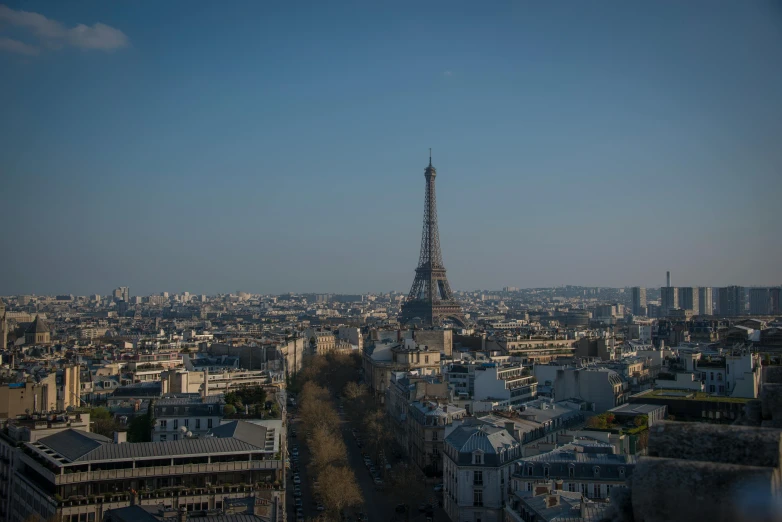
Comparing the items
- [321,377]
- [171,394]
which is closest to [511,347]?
[321,377]

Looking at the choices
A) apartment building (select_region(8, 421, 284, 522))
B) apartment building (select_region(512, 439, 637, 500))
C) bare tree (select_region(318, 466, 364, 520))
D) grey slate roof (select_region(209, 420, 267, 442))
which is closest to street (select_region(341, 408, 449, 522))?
bare tree (select_region(318, 466, 364, 520))

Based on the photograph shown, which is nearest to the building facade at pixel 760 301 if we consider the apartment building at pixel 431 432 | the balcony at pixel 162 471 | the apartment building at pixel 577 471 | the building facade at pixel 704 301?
the building facade at pixel 704 301

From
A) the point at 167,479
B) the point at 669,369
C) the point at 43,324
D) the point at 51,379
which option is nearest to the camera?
the point at 167,479

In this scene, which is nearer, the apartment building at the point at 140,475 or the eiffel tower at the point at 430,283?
the apartment building at the point at 140,475

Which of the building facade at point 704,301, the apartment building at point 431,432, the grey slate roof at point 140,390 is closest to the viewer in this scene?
the apartment building at point 431,432

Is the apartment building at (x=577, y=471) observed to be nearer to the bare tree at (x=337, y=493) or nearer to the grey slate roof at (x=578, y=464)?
the grey slate roof at (x=578, y=464)

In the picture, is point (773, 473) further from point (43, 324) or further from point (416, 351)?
point (43, 324)

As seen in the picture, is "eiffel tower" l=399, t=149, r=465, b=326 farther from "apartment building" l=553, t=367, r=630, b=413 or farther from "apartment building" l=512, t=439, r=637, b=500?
"apartment building" l=512, t=439, r=637, b=500
